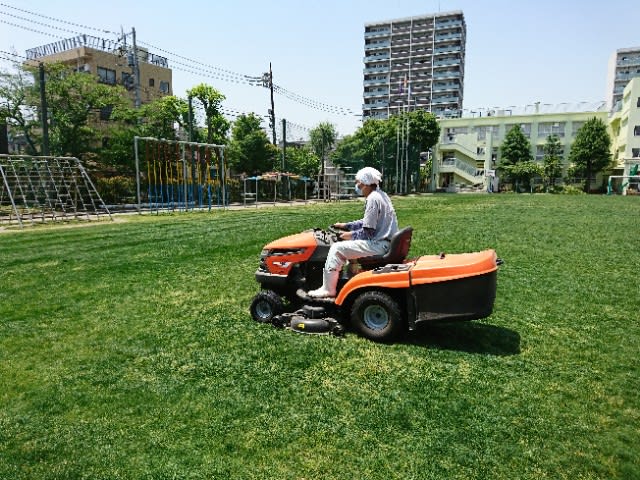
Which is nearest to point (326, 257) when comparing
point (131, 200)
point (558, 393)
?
point (558, 393)

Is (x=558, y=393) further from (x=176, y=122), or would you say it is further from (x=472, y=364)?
(x=176, y=122)

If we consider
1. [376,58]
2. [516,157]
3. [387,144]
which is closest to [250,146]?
[387,144]

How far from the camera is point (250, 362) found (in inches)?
157

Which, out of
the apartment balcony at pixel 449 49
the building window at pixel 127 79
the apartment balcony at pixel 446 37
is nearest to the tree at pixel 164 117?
the building window at pixel 127 79

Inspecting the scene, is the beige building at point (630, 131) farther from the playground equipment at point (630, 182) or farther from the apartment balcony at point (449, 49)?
the apartment balcony at point (449, 49)

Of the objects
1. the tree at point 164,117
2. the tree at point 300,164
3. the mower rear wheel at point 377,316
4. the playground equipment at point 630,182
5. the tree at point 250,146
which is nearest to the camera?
the mower rear wheel at point 377,316

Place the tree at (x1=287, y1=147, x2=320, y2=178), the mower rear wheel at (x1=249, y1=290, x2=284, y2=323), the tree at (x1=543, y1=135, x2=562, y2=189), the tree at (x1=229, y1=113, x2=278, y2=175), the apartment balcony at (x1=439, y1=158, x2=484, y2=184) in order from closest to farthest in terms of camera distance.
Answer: the mower rear wheel at (x1=249, y1=290, x2=284, y2=323), the tree at (x1=229, y1=113, x2=278, y2=175), the tree at (x1=287, y1=147, x2=320, y2=178), the tree at (x1=543, y1=135, x2=562, y2=189), the apartment balcony at (x1=439, y1=158, x2=484, y2=184)

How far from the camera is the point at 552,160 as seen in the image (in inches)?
2331

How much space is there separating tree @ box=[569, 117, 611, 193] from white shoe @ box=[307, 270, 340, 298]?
60388mm

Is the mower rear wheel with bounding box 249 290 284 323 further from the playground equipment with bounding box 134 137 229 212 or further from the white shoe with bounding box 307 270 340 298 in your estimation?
the playground equipment with bounding box 134 137 229 212

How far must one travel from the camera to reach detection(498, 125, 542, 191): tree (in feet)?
193

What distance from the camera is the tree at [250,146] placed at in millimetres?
40719

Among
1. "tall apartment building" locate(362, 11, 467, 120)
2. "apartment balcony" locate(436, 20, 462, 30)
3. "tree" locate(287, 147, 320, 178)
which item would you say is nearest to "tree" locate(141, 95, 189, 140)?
"tree" locate(287, 147, 320, 178)

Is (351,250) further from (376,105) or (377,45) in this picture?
(377,45)
